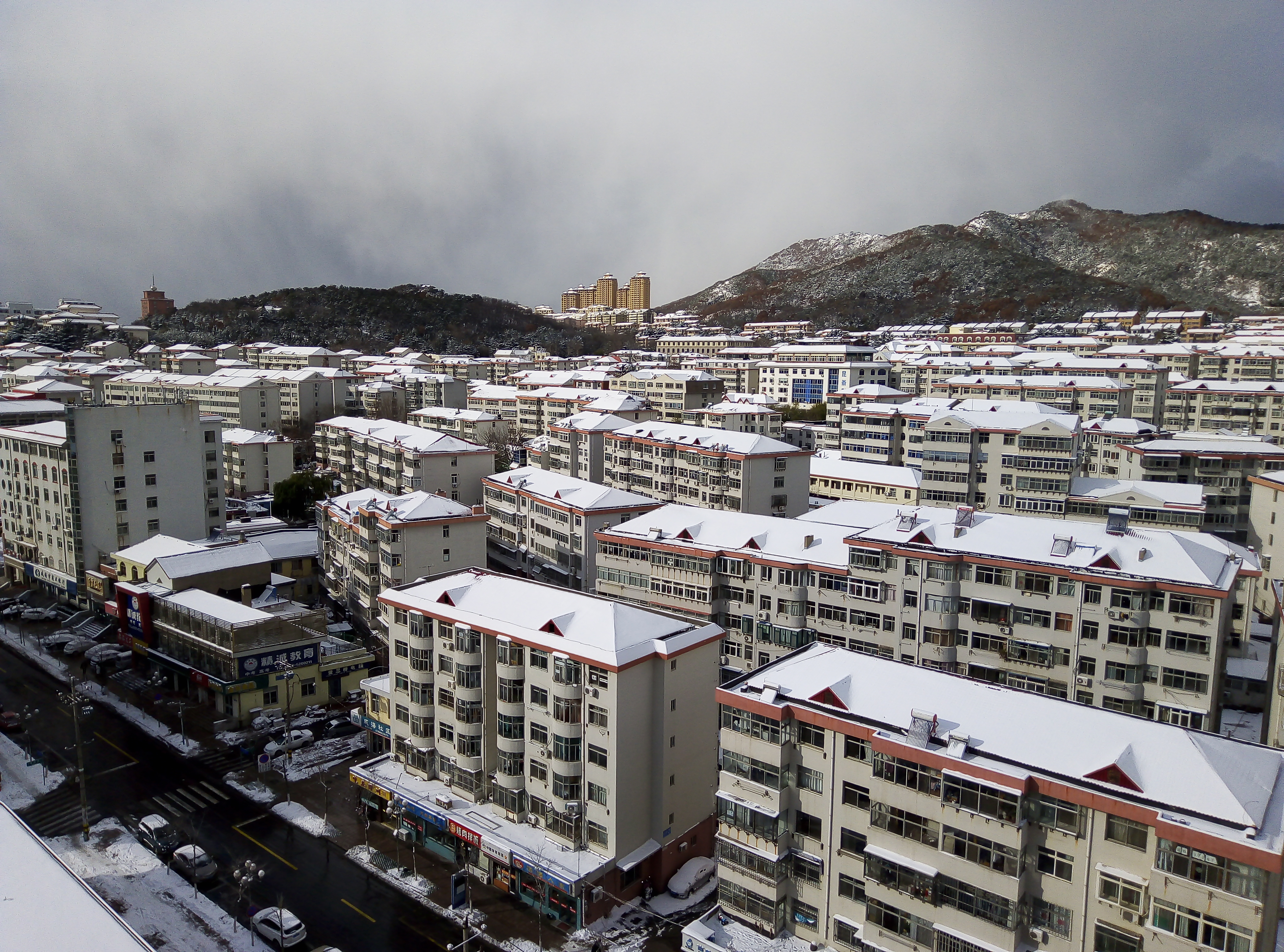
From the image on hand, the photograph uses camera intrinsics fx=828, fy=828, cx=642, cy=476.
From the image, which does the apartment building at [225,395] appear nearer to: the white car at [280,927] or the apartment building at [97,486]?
the apartment building at [97,486]

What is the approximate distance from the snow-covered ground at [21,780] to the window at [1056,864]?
2611 cm

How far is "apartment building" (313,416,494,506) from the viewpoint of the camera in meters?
48.3

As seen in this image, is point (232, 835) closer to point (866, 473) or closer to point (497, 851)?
point (497, 851)

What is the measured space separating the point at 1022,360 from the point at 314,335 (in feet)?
372

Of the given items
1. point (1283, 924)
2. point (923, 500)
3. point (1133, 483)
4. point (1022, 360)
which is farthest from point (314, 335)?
point (1283, 924)

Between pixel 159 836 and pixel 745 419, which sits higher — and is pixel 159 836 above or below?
below

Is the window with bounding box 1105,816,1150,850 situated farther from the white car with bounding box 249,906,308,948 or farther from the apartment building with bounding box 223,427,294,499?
the apartment building with bounding box 223,427,294,499

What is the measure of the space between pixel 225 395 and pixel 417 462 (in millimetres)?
36605

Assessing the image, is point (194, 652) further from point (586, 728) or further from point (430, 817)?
point (586, 728)

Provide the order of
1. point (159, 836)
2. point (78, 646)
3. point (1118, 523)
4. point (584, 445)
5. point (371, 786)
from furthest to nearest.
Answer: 1. point (584, 445)
2. point (78, 646)
3. point (1118, 523)
4. point (371, 786)
5. point (159, 836)

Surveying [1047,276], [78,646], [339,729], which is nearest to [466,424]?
[78,646]

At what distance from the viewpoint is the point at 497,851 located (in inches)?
771

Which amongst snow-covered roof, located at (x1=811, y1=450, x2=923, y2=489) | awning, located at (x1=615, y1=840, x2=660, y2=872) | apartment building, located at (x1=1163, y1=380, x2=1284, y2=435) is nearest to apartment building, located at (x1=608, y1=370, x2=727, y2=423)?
snow-covered roof, located at (x1=811, y1=450, x2=923, y2=489)

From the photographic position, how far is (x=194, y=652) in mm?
29766
